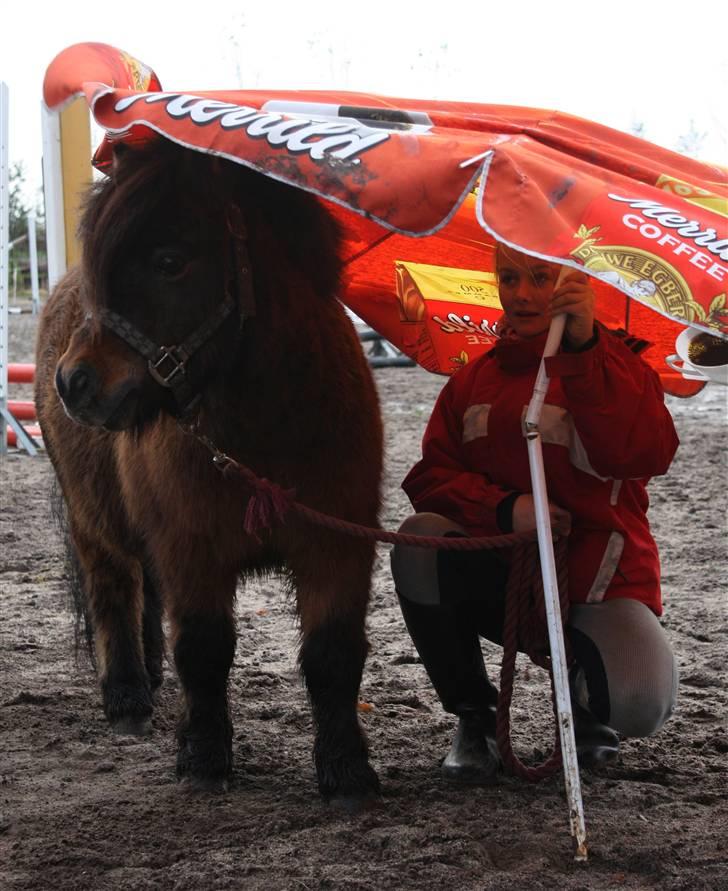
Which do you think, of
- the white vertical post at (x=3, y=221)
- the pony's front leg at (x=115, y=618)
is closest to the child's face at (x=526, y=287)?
the pony's front leg at (x=115, y=618)

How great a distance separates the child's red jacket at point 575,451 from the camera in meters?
2.48

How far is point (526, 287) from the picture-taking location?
2.66 meters

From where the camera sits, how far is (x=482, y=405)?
2.84 meters

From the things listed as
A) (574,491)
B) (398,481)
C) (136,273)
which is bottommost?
(398,481)

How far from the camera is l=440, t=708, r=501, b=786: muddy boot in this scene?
9.59 feet

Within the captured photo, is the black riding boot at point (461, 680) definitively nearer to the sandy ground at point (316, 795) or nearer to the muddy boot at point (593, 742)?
the sandy ground at point (316, 795)

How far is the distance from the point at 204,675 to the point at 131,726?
65cm

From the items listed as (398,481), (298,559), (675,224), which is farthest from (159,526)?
(398,481)

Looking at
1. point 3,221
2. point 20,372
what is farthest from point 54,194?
point 20,372

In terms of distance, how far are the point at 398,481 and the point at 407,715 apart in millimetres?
3742

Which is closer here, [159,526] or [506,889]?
[506,889]

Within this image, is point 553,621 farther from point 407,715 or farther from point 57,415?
point 57,415

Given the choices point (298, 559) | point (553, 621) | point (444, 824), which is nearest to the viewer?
point (553, 621)

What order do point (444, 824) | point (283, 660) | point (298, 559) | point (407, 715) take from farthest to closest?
point (283, 660) < point (407, 715) < point (298, 559) < point (444, 824)
